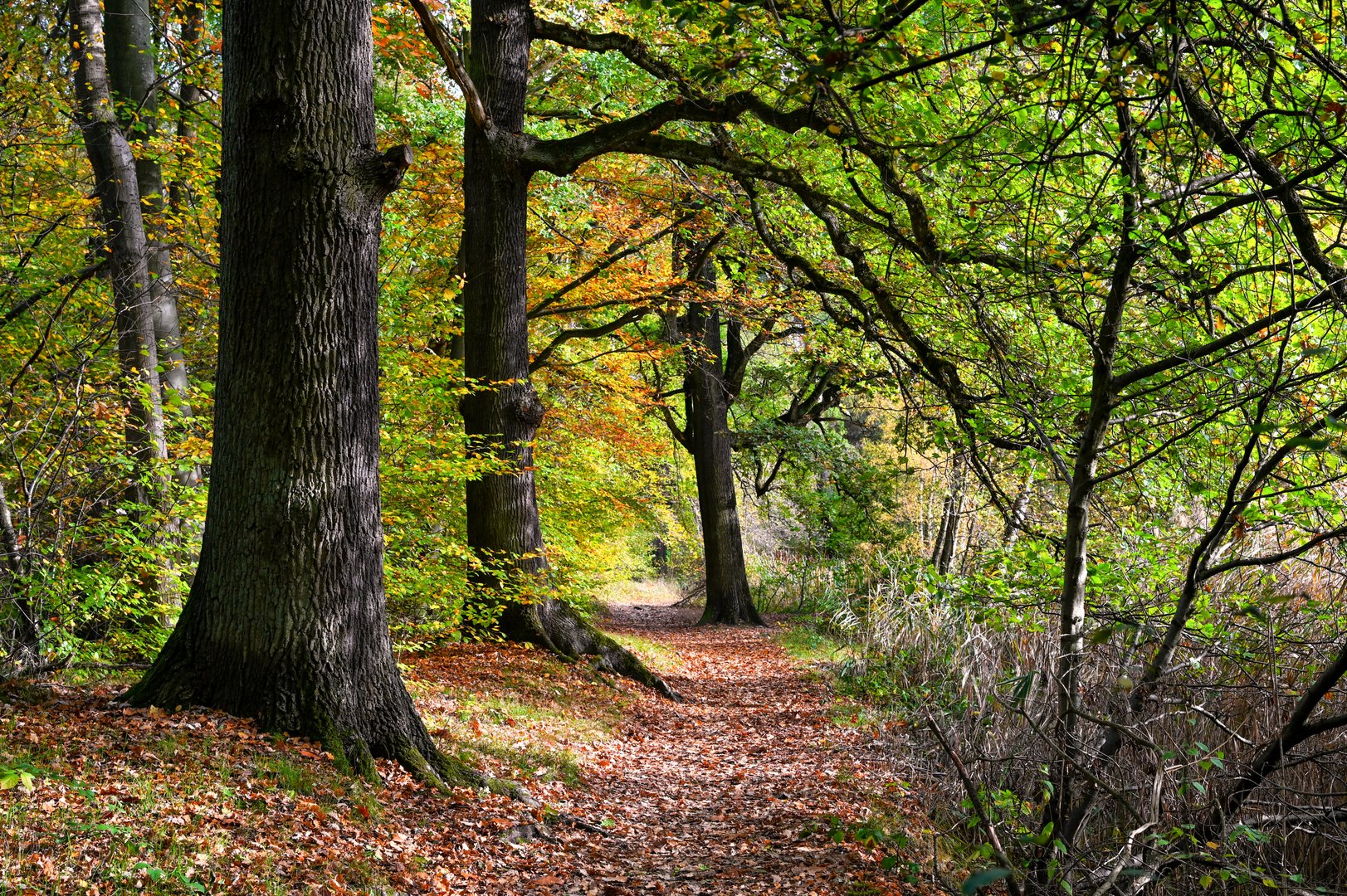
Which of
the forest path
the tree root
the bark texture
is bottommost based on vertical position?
the forest path

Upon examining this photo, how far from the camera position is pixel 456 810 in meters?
4.92

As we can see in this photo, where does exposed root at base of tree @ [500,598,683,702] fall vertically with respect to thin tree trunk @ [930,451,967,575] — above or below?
below

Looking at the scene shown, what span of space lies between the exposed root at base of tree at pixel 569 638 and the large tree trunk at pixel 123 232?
3.74 m

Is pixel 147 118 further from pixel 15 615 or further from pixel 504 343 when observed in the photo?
pixel 15 615

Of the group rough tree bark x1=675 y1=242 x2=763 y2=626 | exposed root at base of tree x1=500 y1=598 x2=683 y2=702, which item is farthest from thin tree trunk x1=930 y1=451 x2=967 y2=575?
exposed root at base of tree x1=500 y1=598 x2=683 y2=702

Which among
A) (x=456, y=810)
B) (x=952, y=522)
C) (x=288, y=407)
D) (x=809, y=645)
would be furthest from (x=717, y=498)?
(x=288, y=407)

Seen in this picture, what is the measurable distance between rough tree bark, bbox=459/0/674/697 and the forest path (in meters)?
1.57

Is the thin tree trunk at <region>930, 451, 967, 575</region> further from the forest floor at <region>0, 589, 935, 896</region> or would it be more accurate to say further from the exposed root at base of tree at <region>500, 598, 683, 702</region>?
the forest floor at <region>0, 589, 935, 896</region>

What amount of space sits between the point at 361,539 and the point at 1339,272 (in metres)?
4.51

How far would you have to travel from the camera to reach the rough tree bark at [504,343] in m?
9.19

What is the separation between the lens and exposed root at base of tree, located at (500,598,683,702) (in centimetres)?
951

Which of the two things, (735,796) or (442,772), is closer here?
(442,772)

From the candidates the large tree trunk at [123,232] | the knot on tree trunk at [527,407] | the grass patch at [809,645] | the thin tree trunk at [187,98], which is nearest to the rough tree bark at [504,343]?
the knot on tree trunk at [527,407]

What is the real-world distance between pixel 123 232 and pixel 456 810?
5.36m
